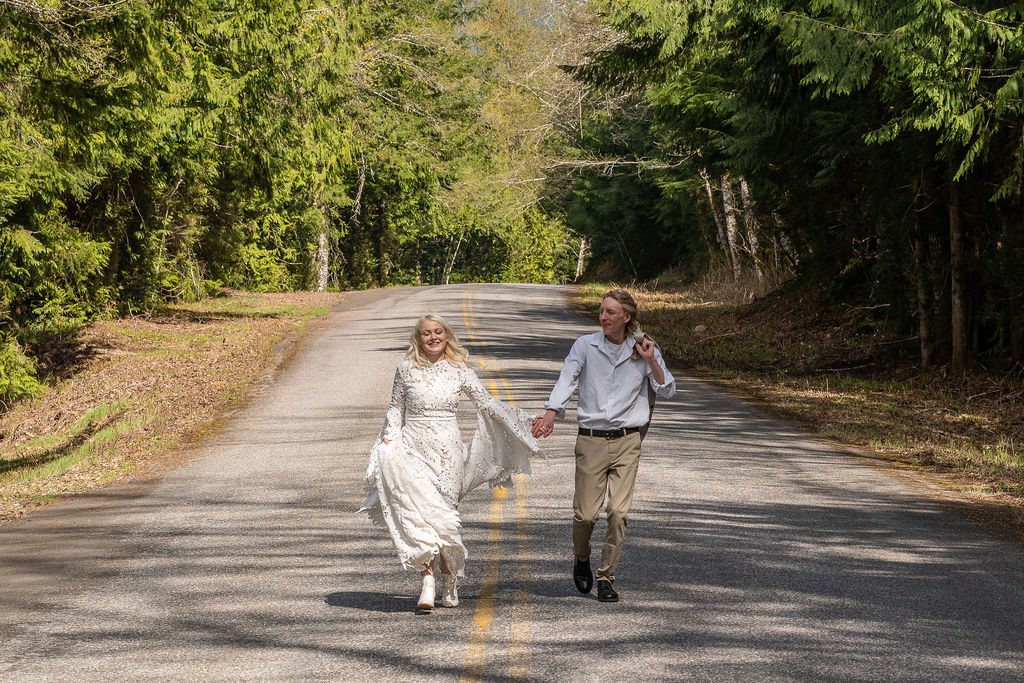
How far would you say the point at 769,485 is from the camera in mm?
11164

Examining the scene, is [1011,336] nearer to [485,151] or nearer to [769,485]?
[769,485]

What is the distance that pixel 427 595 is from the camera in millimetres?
6801

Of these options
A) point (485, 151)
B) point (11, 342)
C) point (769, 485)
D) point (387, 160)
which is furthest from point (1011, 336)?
point (485, 151)

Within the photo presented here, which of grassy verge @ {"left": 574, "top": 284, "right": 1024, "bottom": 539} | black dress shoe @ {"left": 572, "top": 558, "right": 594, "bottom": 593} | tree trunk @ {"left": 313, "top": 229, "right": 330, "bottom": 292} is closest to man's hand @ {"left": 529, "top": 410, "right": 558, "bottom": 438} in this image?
black dress shoe @ {"left": 572, "top": 558, "right": 594, "bottom": 593}

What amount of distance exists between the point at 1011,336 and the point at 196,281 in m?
24.9

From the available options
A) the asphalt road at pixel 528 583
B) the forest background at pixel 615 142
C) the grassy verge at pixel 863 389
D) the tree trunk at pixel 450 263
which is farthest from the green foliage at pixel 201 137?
the tree trunk at pixel 450 263

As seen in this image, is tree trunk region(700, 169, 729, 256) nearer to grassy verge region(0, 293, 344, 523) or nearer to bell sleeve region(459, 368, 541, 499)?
grassy verge region(0, 293, 344, 523)

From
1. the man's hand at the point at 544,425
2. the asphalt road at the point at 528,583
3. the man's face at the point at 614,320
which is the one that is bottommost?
the asphalt road at the point at 528,583

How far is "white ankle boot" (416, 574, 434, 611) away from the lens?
267 inches

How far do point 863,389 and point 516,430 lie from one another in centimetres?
1291

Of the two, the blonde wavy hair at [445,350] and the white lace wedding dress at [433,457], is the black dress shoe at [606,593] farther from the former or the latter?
the blonde wavy hair at [445,350]

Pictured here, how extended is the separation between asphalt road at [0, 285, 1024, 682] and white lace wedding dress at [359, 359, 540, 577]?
526mm

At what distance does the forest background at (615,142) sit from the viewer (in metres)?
13.7

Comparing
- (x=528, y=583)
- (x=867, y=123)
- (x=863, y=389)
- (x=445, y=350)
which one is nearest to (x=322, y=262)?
(x=863, y=389)
